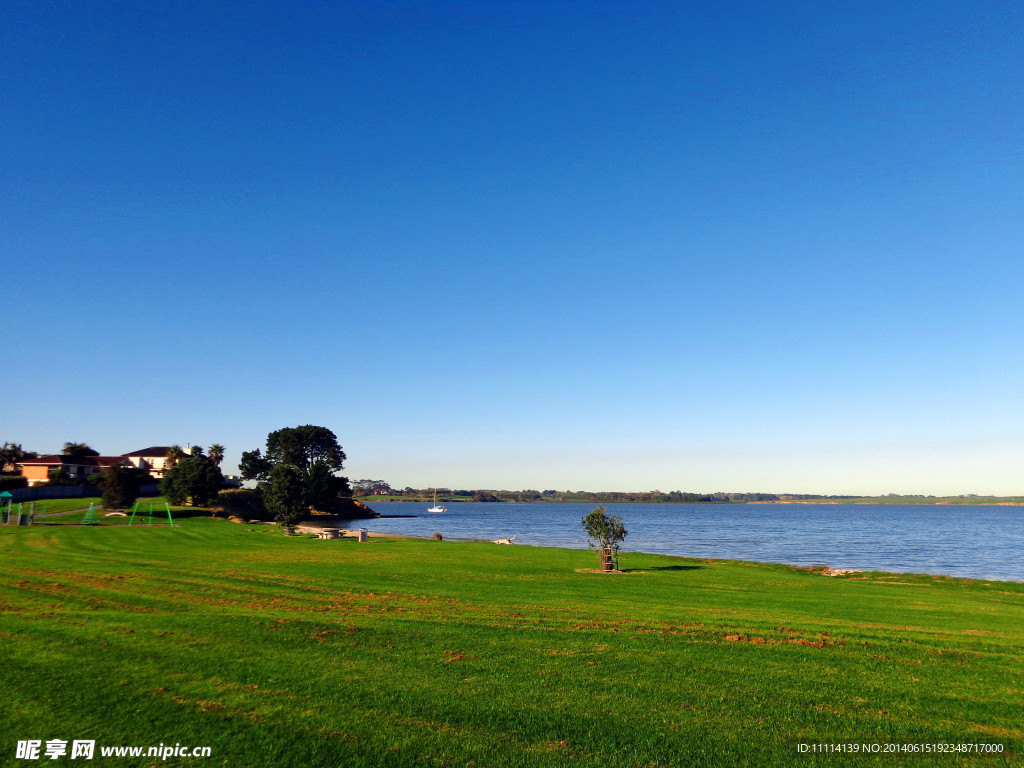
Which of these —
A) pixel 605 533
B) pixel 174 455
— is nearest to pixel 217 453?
pixel 174 455

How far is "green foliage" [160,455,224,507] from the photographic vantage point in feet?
333

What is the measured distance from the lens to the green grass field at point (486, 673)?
8.88m

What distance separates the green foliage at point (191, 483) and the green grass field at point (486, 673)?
3316 inches

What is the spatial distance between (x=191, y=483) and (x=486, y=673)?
4178 inches

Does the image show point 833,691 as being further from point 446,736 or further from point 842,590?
point 842,590

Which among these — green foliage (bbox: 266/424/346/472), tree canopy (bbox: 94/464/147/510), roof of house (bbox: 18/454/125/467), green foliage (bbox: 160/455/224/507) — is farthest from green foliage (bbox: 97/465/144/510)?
green foliage (bbox: 266/424/346/472)

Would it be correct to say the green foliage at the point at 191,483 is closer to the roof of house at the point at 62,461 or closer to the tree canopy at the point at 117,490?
the tree canopy at the point at 117,490

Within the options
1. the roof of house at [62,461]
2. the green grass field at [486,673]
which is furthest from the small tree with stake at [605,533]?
the roof of house at [62,461]

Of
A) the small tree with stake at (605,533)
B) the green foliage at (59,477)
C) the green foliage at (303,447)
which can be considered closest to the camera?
the small tree with stake at (605,533)

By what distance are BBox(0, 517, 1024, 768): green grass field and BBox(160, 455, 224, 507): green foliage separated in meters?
84.2

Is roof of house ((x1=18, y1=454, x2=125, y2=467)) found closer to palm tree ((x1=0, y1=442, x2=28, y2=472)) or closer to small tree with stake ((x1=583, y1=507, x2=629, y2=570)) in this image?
palm tree ((x1=0, y1=442, x2=28, y2=472))

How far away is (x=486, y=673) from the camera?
12383mm

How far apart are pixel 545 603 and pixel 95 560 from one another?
25482 millimetres

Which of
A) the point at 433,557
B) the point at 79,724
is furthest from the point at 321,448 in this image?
the point at 79,724
